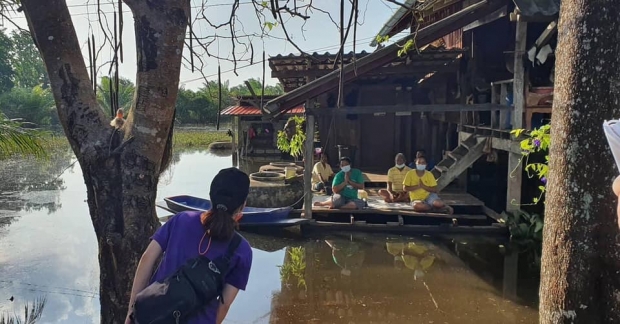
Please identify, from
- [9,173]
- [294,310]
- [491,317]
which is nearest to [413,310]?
[491,317]

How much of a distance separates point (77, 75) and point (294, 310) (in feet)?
13.8

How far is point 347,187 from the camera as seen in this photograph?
9289 millimetres

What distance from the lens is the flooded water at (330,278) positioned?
226 inches

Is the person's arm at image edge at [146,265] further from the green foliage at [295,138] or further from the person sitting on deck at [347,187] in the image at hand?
the green foliage at [295,138]

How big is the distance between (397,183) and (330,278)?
131 inches

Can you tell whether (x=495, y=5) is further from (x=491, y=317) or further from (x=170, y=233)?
(x=170, y=233)

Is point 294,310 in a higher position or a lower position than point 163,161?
lower

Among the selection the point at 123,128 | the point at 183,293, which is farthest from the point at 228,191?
the point at 123,128

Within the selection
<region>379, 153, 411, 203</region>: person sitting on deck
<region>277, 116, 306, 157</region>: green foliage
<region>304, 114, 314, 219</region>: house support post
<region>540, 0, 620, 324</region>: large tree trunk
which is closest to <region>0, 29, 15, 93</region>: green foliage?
<region>277, 116, 306, 157</region>: green foliage

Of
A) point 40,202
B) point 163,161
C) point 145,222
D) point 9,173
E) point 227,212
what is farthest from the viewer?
point 9,173

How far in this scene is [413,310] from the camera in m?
5.75

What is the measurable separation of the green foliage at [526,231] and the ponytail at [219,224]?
23.3 ft

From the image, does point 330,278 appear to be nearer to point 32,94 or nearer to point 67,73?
point 67,73

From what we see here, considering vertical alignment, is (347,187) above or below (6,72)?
below
